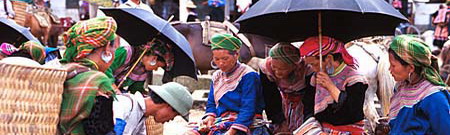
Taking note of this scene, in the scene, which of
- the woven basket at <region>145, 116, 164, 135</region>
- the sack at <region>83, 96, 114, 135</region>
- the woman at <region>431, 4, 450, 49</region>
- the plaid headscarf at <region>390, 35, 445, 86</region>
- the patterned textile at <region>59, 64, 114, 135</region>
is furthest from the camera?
the woman at <region>431, 4, 450, 49</region>

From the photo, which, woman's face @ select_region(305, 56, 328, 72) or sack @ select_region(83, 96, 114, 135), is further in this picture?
woman's face @ select_region(305, 56, 328, 72)

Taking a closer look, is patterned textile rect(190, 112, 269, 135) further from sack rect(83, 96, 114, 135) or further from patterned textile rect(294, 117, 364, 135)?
sack rect(83, 96, 114, 135)

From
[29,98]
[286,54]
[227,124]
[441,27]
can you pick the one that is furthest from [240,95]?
[441,27]

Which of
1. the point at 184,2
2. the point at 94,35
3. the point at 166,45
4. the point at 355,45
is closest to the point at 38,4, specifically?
the point at 184,2

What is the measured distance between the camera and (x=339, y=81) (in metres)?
3.65

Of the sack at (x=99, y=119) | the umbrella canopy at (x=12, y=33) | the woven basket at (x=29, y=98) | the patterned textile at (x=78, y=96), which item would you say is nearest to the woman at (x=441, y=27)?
the umbrella canopy at (x=12, y=33)

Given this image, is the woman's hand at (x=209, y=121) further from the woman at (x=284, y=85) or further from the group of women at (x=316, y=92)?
the woman at (x=284, y=85)

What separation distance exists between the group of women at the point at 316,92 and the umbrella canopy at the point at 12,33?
1515 millimetres

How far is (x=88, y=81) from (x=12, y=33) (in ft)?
6.68

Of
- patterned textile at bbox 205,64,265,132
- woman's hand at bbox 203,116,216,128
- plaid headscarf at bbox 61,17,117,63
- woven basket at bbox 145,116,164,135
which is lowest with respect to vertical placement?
woven basket at bbox 145,116,164,135

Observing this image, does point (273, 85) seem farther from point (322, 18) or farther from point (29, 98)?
point (29, 98)

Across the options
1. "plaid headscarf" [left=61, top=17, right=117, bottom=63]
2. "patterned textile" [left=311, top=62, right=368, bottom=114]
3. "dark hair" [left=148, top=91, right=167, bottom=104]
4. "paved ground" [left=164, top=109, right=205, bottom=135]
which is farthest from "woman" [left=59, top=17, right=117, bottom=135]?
"paved ground" [left=164, top=109, right=205, bottom=135]

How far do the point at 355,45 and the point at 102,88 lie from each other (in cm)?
405

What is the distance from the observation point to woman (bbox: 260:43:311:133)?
4.10 m
